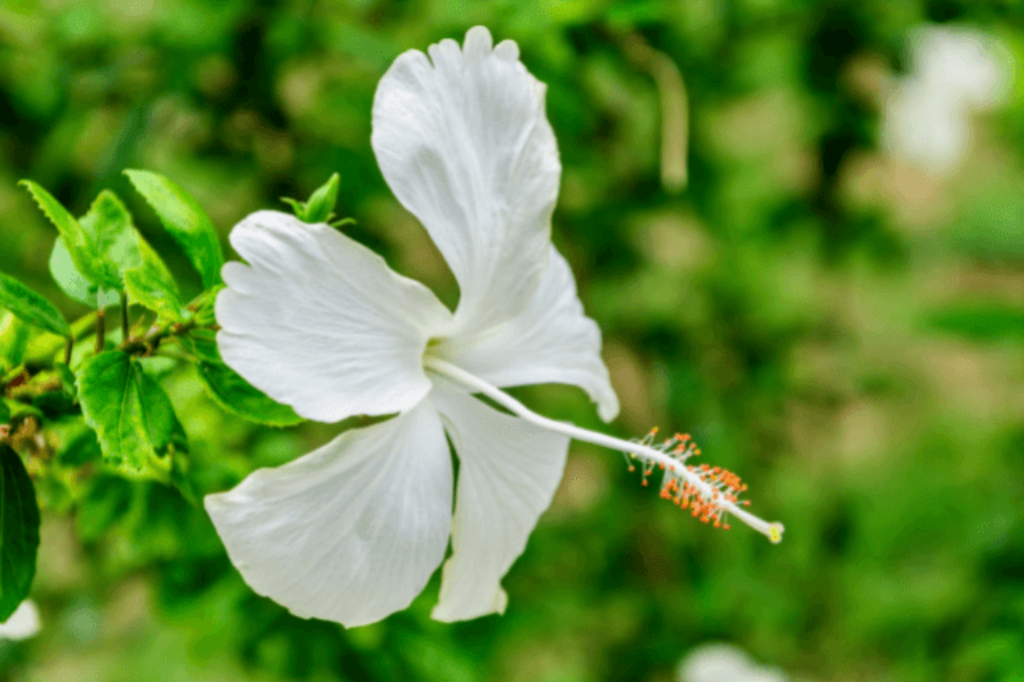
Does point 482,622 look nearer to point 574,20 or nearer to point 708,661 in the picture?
point 708,661

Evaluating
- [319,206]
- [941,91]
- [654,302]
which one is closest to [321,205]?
[319,206]

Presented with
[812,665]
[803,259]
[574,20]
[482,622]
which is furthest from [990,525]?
[574,20]

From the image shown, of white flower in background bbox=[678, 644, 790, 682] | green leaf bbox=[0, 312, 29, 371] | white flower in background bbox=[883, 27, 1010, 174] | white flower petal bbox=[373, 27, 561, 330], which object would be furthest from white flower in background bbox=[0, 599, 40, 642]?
white flower in background bbox=[883, 27, 1010, 174]

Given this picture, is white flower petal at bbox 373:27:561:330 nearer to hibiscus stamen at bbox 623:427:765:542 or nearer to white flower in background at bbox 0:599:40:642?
hibiscus stamen at bbox 623:427:765:542

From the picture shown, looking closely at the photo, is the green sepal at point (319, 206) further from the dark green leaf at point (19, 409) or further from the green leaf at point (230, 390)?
the dark green leaf at point (19, 409)

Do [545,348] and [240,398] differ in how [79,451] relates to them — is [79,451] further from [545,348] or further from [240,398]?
[545,348]

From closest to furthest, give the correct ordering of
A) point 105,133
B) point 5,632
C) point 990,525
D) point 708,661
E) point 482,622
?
point 5,632, point 482,622, point 105,133, point 708,661, point 990,525

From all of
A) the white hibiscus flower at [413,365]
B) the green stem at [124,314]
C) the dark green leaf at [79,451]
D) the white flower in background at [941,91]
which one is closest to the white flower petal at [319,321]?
the white hibiscus flower at [413,365]
